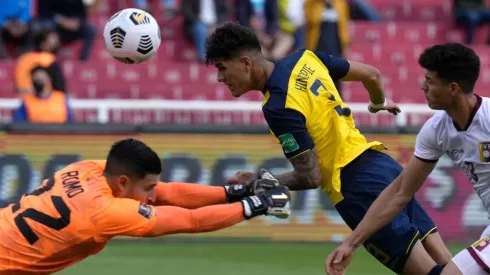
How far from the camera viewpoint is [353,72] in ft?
22.6

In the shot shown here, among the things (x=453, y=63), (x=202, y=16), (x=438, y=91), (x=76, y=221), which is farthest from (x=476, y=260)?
(x=202, y=16)

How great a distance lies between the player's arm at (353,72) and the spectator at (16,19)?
8.24m

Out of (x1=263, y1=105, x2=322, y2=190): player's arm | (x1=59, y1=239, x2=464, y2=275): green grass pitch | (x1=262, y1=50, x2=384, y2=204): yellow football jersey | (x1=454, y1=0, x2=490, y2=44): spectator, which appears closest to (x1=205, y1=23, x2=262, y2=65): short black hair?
(x1=262, y1=50, x2=384, y2=204): yellow football jersey

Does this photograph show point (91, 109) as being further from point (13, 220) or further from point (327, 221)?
point (13, 220)

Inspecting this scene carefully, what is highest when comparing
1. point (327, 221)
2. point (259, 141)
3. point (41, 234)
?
point (41, 234)

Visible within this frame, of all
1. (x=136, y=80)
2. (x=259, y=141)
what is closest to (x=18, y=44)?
(x=136, y=80)

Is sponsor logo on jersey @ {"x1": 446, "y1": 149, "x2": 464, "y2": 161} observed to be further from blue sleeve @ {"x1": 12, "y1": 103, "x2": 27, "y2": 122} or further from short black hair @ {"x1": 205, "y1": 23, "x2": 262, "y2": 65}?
blue sleeve @ {"x1": 12, "y1": 103, "x2": 27, "y2": 122}

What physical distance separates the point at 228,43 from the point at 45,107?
6.46 m

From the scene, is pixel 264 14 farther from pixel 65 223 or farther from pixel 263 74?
pixel 65 223

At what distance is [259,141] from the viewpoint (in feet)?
35.8

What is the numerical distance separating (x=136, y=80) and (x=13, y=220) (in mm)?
8995

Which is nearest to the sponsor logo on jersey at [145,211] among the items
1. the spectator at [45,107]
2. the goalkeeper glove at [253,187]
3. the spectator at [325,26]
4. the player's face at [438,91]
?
the goalkeeper glove at [253,187]

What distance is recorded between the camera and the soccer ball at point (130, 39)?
7238 millimetres

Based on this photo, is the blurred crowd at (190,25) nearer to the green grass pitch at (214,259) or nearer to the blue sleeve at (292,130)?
the green grass pitch at (214,259)
